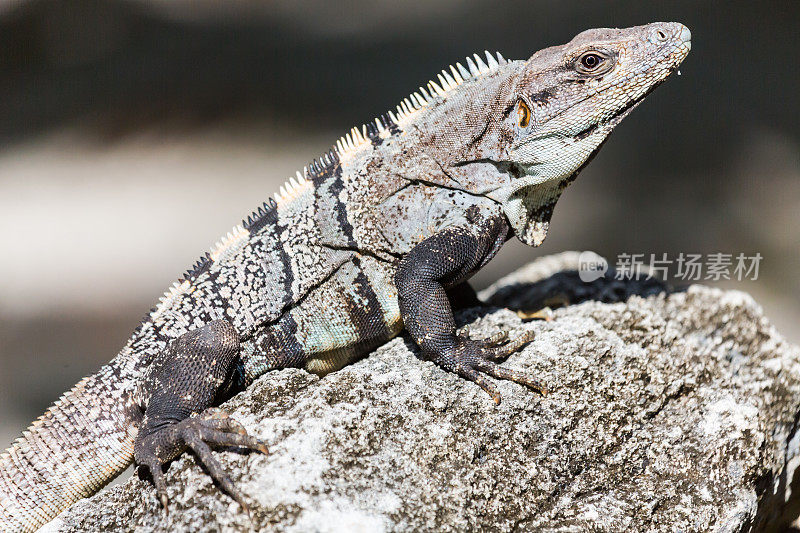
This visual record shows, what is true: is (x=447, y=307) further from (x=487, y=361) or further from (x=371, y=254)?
(x=371, y=254)

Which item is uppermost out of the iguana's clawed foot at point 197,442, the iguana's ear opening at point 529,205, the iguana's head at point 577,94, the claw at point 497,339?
the iguana's head at point 577,94

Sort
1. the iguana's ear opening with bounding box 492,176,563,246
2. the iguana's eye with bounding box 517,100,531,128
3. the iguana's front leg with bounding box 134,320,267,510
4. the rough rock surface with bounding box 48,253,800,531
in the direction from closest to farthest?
the rough rock surface with bounding box 48,253,800,531
the iguana's front leg with bounding box 134,320,267,510
the iguana's eye with bounding box 517,100,531,128
the iguana's ear opening with bounding box 492,176,563,246

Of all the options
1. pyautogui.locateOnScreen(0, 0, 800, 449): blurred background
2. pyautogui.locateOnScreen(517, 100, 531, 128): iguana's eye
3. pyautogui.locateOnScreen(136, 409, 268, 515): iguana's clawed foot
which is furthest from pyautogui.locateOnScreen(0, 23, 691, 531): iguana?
pyautogui.locateOnScreen(0, 0, 800, 449): blurred background

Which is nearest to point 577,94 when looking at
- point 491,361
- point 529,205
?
point 529,205

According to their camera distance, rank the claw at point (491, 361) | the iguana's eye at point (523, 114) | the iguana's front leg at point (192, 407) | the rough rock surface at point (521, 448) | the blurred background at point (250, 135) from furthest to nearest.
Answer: the blurred background at point (250, 135) < the iguana's eye at point (523, 114) < the claw at point (491, 361) < the iguana's front leg at point (192, 407) < the rough rock surface at point (521, 448)

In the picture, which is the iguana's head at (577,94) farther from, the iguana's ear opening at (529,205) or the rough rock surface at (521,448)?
the rough rock surface at (521,448)

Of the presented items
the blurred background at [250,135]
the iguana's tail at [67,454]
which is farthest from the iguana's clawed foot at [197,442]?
the blurred background at [250,135]

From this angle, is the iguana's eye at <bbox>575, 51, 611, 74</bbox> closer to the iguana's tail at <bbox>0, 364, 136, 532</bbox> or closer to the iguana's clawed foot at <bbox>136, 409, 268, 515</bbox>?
the iguana's clawed foot at <bbox>136, 409, 268, 515</bbox>
